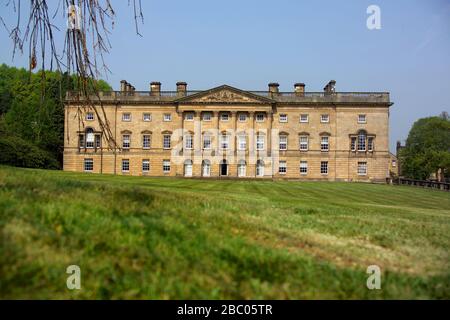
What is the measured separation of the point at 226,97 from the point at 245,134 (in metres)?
6.11

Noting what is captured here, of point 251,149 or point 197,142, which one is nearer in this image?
point 251,149

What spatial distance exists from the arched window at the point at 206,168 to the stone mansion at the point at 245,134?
0.15 meters

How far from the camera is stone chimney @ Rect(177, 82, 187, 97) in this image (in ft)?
181

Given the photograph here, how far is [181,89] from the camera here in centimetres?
5575

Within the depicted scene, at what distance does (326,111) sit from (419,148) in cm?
2770

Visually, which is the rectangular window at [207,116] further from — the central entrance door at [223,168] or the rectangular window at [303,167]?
the rectangular window at [303,167]

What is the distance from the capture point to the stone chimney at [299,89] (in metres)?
54.4

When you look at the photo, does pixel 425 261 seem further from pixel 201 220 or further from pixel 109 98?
pixel 109 98

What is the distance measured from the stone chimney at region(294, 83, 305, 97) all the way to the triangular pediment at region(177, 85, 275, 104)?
15.7ft

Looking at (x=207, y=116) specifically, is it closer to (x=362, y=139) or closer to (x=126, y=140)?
(x=126, y=140)

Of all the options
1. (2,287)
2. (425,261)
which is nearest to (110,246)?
(2,287)

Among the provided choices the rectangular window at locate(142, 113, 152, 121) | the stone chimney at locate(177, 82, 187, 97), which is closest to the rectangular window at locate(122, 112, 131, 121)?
the rectangular window at locate(142, 113, 152, 121)

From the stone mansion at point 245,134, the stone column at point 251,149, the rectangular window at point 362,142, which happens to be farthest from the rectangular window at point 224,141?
the rectangular window at point 362,142

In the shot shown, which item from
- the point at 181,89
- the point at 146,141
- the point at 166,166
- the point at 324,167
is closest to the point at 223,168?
the point at 166,166
